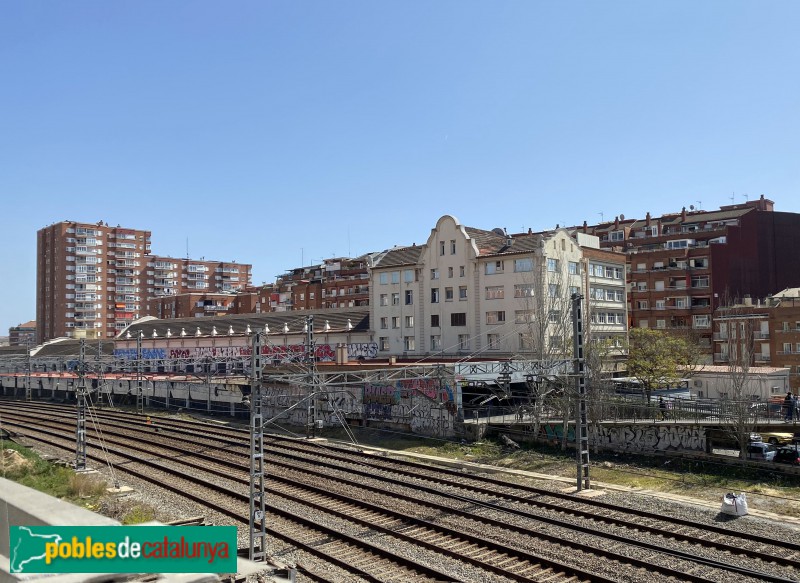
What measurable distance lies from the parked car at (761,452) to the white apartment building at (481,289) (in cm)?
1699

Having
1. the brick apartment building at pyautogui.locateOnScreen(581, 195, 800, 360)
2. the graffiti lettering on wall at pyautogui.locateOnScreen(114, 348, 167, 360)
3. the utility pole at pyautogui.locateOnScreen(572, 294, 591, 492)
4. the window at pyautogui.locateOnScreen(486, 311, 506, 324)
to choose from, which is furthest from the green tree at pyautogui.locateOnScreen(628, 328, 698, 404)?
the graffiti lettering on wall at pyautogui.locateOnScreen(114, 348, 167, 360)

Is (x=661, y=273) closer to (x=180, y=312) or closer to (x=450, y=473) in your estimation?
(x=450, y=473)

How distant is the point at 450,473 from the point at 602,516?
321 inches

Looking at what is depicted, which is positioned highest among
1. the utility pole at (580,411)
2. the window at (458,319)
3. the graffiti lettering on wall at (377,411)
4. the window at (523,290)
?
the window at (523,290)

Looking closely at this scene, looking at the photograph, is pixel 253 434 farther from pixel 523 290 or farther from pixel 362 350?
pixel 362 350

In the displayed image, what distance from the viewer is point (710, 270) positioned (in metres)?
69.8

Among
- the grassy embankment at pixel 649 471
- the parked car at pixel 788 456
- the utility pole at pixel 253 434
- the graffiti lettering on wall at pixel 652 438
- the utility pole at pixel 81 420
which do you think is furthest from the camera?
the graffiti lettering on wall at pixel 652 438

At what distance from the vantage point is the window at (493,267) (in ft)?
168

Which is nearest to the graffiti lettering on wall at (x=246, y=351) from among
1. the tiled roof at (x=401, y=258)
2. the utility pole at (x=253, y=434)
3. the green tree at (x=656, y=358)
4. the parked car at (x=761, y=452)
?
the tiled roof at (x=401, y=258)

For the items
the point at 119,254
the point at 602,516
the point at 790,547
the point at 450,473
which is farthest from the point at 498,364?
the point at 119,254

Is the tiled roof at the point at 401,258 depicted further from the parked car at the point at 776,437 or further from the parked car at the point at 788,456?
the parked car at the point at 788,456

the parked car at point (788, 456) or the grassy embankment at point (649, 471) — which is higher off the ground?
the parked car at point (788, 456)

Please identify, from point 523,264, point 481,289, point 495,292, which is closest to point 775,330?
point 523,264

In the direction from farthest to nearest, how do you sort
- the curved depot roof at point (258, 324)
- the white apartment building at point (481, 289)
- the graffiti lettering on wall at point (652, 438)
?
the curved depot roof at point (258, 324) < the white apartment building at point (481, 289) < the graffiti lettering on wall at point (652, 438)
